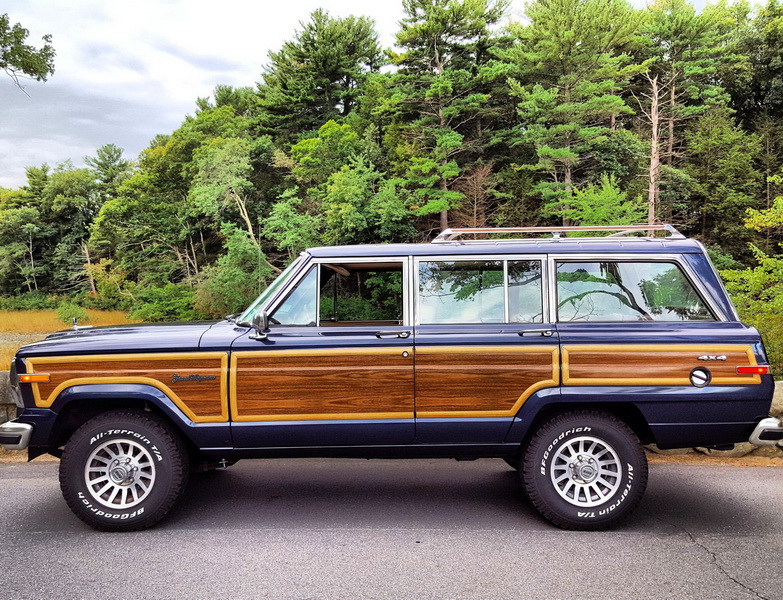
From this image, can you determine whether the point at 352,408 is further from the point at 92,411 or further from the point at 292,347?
the point at 92,411

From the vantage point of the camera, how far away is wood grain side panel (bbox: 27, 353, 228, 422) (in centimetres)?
421

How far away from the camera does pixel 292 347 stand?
4.25 m

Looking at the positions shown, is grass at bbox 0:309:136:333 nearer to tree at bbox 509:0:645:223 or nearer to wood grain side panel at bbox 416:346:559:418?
tree at bbox 509:0:645:223

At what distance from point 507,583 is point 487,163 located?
35.3 metres

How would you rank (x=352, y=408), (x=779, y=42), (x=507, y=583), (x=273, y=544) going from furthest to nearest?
(x=779, y=42), (x=352, y=408), (x=273, y=544), (x=507, y=583)

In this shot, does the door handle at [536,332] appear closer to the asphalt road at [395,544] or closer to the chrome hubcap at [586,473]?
the chrome hubcap at [586,473]

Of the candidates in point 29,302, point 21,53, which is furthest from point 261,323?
point 29,302

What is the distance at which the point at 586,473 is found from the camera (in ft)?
13.7

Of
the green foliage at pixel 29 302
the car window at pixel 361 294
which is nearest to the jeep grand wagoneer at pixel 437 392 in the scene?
the car window at pixel 361 294

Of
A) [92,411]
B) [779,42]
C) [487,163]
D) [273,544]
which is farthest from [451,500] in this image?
[779,42]

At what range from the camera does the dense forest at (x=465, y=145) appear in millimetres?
32656

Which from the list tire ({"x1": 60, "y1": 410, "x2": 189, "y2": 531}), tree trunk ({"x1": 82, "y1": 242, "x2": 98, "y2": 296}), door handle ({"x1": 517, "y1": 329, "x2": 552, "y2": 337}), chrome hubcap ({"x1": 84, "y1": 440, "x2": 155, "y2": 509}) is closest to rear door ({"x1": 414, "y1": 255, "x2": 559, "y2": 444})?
door handle ({"x1": 517, "y1": 329, "x2": 552, "y2": 337})

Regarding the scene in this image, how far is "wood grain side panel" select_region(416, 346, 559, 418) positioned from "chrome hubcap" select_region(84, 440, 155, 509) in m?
2.05

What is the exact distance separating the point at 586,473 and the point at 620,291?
4.48ft
